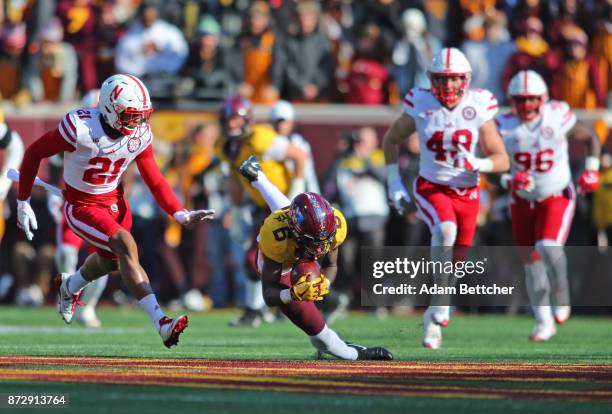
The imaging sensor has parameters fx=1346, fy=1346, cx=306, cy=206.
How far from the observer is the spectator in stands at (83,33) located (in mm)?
16422

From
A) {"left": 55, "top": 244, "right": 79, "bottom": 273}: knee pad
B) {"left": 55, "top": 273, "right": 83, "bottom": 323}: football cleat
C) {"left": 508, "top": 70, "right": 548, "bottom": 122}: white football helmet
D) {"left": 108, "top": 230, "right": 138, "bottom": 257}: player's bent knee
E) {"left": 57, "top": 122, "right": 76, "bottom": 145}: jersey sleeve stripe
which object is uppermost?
{"left": 57, "top": 122, "right": 76, "bottom": 145}: jersey sleeve stripe

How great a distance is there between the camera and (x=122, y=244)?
8453mm

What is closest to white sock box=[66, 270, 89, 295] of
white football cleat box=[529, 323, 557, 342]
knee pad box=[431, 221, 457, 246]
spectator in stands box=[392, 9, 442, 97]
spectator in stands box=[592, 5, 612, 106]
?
knee pad box=[431, 221, 457, 246]

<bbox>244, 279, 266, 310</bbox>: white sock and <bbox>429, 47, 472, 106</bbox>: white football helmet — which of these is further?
<bbox>244, 279, 266, 310</bbox>: white sock

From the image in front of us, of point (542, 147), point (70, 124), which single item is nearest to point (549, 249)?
point (542, 147)

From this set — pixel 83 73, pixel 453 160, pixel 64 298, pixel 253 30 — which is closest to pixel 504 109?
pixel 253 30

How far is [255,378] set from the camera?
7039 millimetres

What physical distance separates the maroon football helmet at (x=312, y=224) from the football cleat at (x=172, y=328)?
0.83 m

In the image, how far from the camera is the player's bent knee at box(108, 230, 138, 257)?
844 centimetres

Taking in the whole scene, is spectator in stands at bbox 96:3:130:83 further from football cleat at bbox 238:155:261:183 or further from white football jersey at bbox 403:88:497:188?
football cleat at bbox 238:155:261:183

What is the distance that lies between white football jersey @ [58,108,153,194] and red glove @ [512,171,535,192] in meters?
3.77

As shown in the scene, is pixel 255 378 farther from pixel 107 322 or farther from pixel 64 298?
pixel 107 322

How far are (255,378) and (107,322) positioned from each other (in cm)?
642

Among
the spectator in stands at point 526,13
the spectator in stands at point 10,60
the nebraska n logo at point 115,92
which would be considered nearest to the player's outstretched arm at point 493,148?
the nebraska n logo at point 115,92
